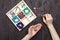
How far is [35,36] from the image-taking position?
1540mm

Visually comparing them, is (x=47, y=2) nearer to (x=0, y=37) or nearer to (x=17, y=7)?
(x=17, y=7)

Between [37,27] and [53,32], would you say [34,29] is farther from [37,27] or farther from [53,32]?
[53,32]

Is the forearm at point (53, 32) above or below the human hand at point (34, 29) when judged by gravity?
below

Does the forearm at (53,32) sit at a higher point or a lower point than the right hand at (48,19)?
lower

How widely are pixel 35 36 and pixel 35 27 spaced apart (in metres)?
0.07

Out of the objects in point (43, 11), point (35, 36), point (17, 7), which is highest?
point (17, 7)

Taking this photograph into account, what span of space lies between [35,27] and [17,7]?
19 cm

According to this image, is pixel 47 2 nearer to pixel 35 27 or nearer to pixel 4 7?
pixel 35 27

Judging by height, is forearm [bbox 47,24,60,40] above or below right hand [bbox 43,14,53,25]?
below


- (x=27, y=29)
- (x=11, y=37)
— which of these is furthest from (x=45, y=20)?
(x=11, y=37)

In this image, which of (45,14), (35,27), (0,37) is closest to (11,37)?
(0,37)

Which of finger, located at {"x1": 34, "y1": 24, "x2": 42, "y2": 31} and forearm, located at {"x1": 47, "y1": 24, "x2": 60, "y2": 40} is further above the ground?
finger, located at {"x1": 34, "y1": 24, "x2": 42, "y2": 31}

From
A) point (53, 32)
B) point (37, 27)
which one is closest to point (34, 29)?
point (37, 27)

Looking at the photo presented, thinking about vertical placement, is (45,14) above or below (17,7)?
below
